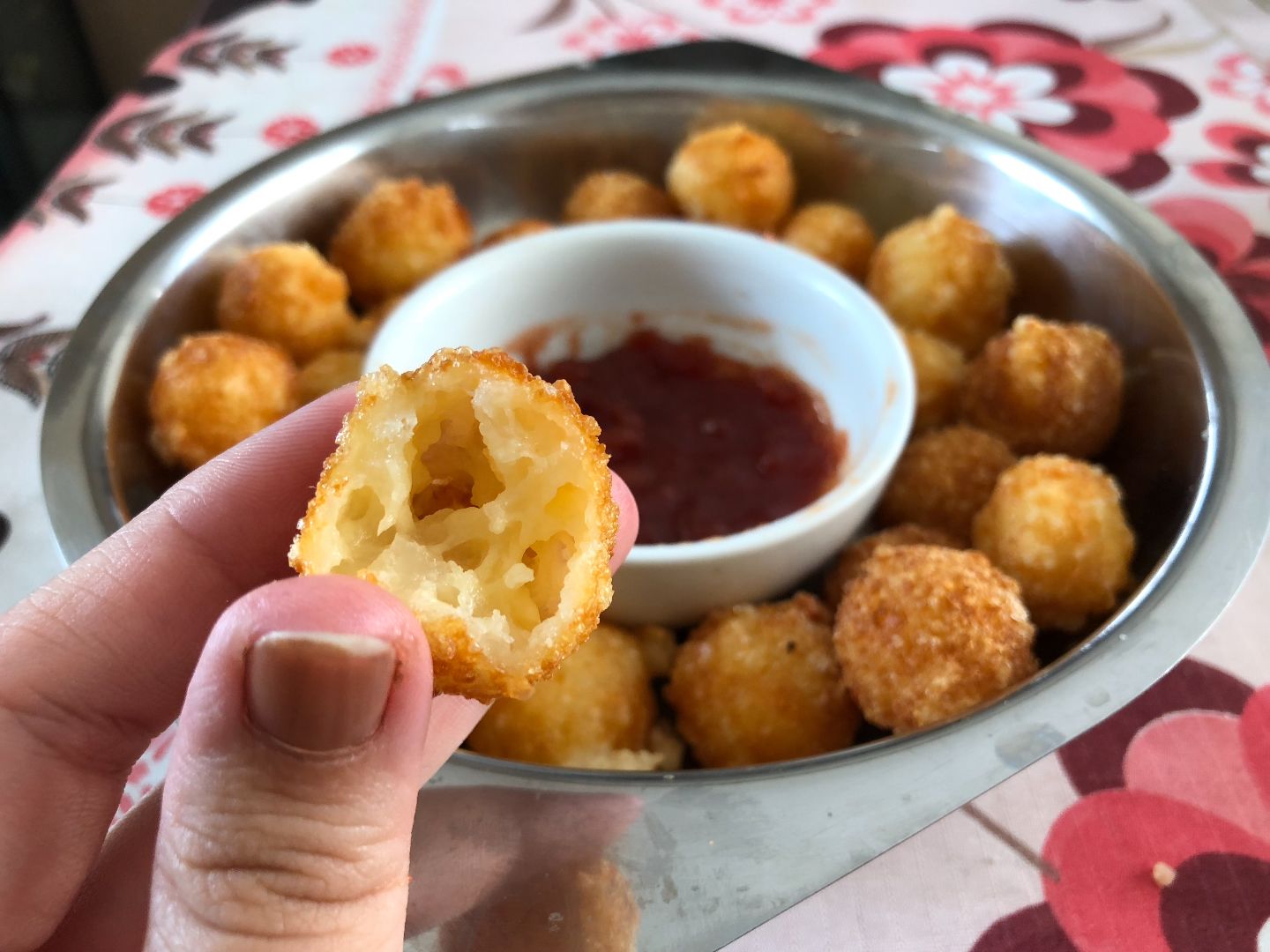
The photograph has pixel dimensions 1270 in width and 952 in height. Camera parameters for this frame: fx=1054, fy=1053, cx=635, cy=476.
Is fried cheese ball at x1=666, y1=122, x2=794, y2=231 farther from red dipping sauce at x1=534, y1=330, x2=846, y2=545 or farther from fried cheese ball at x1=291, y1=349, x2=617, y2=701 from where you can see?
fried cheese ball at x1=291, y1=349, x2=617, y2=701

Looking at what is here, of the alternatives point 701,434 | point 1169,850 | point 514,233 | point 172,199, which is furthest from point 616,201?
point 1169,850

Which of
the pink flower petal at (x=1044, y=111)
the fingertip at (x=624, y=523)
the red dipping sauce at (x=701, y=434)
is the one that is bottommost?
the red dipping sauce at (x=701, y=434)

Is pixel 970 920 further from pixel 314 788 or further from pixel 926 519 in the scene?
pixel 314 788

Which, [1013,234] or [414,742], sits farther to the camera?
[1013,234]

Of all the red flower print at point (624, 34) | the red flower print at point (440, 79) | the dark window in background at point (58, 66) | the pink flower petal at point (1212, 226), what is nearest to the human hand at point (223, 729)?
the pink flower petal at point (1212, 226)

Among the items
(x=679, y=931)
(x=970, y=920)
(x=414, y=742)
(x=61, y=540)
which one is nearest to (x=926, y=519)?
(x=970, y=920)

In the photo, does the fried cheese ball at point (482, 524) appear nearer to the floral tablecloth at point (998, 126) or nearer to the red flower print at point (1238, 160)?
the floral tablecloth at point (998, 126)

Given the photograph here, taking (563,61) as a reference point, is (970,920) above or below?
below
